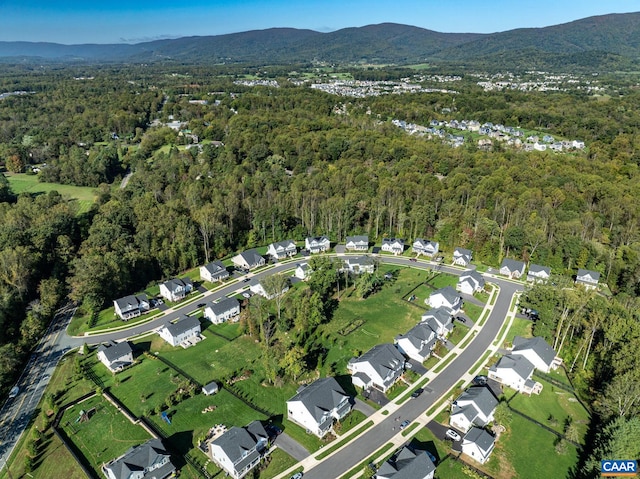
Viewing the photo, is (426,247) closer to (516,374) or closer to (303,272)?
(303,272)

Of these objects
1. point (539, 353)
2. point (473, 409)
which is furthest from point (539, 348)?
point (473, 409)

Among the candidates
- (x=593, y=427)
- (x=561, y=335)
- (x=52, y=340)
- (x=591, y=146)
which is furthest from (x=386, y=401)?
(x=591, y=146)

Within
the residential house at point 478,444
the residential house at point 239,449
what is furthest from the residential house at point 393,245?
the residential house at point 239,449

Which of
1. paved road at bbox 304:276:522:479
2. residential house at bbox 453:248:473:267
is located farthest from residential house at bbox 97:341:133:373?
residential house at bbox 453:248:473:267

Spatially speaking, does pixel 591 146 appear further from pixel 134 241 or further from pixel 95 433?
pixel 95 433

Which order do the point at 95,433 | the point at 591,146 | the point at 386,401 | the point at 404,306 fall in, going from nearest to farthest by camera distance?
the point at 95,433
the point at 386,401
the point at 404,306
the point at 591,146

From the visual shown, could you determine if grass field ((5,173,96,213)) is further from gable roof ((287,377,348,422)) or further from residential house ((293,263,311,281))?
gable roof ((287,377,348,422))
